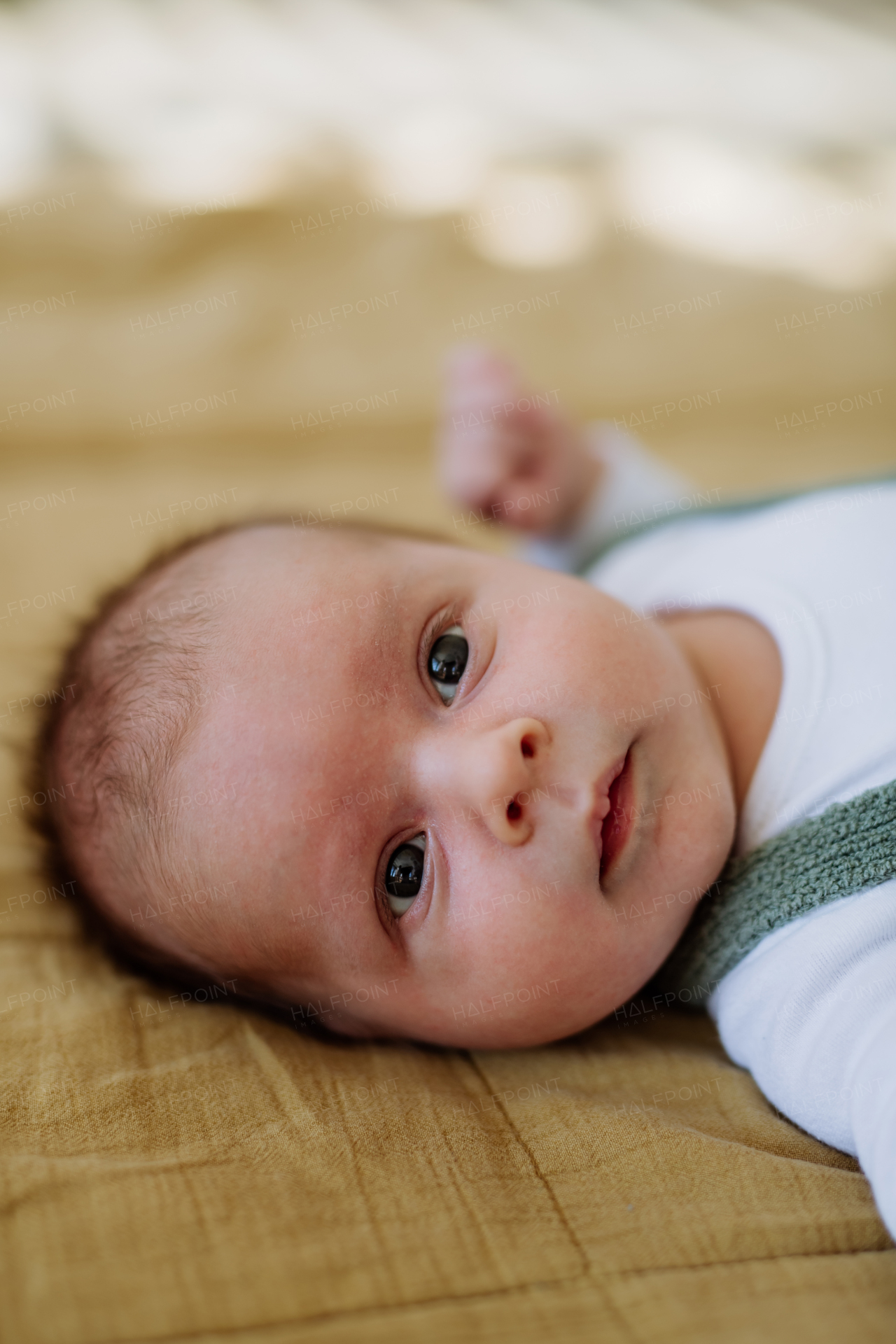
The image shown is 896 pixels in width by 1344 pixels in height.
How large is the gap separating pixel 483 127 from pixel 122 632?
1.85 meters

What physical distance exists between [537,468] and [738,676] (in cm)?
57

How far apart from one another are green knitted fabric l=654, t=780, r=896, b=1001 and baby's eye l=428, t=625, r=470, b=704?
31cm

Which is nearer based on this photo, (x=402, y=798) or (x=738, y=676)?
(x=402, y=798)

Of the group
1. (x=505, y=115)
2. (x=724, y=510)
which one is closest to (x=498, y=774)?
(x=724, y=510)

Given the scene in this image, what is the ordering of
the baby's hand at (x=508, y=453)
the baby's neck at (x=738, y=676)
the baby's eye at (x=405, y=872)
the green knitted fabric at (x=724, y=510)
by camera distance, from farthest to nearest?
1. the baby's hand at (x=508, y=453)
2. the green knitted fabric at (x=724, y=510)
3. the baby's neck at (x=738, y=676)
4. the baby's eye at (x=405, y=872)

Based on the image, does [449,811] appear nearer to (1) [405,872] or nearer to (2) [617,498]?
(1) [405,872]

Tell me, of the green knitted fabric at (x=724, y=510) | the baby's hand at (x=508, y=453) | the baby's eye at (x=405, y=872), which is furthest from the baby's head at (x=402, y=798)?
the baby's hand at (x=508, y=453)

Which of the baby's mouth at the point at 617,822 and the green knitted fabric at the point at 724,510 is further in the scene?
the green knitted fabric at the point at 724,510

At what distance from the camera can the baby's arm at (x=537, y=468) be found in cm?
150

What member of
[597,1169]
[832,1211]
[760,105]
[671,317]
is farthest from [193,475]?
[760,105]

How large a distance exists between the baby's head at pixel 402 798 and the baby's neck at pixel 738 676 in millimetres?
53

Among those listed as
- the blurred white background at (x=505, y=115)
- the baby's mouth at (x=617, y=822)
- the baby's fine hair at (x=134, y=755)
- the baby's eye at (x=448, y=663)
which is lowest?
the baby's fine hair at (x=134, y=755)

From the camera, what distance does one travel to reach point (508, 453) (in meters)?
1.52

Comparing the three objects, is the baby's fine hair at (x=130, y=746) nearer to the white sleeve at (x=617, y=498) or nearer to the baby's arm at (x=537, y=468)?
the baby's arm at (x=537, y=468)
